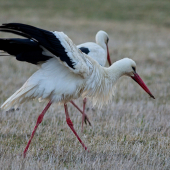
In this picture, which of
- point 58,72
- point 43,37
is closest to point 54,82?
point 58,72

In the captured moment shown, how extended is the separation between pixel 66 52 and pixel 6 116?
6.56 feet

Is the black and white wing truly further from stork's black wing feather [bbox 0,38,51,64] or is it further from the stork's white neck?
the stork's white neck

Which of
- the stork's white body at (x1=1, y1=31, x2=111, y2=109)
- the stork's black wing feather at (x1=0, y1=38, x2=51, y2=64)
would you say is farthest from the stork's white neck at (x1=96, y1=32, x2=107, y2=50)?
the stork's black wing feather at (x1=0, y1=38, x2=51, y2=64)

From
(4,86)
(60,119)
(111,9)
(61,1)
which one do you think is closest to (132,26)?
(111,9)

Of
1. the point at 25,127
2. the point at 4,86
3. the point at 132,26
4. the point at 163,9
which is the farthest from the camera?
the point at 163,9

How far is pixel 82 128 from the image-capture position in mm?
5328

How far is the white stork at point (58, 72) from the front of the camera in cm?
401

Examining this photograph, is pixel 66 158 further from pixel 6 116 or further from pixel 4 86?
pixel 4 86

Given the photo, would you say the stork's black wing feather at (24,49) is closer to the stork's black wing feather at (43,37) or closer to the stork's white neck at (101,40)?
the stork's black wing feather at (43,37)

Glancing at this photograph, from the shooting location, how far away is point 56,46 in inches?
159

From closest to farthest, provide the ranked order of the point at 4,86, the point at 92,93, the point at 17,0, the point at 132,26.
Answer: the point at 92,93
the point at 4,86
the point at 132,26
the point at 17,0

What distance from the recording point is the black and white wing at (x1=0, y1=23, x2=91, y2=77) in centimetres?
388

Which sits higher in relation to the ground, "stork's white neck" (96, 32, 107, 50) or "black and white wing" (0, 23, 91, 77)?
"black and white wing" (0, 23, 91, 77)

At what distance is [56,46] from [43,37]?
7.5 inches
